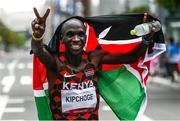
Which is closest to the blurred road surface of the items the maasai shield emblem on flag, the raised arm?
the maasai shield emblem on flag

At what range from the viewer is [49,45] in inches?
186

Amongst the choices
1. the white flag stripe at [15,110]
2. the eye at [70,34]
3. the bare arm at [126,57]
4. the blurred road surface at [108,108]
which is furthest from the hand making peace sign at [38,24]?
the white flag stripe at [15,110]

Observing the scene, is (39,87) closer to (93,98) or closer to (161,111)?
(93,98)

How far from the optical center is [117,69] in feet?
16.2

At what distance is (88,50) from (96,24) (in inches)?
12.0

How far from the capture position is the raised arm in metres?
4.24

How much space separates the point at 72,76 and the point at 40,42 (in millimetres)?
345

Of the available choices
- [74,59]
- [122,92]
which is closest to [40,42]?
[74,59]

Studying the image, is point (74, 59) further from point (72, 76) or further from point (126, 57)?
point (126, 57)

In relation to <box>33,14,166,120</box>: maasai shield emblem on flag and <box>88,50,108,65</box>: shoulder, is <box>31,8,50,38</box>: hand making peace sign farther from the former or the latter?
<box>88,50,108,65</box>: shoulder

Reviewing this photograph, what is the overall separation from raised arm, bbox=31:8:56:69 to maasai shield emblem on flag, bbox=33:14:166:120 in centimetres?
11

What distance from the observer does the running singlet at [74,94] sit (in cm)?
444

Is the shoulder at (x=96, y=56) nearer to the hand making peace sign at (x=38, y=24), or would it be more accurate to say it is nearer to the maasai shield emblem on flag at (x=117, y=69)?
the maasai shield emblem on flag at (x=117, y=69)

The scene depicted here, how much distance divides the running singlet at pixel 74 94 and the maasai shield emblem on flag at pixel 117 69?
141mm
